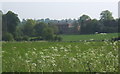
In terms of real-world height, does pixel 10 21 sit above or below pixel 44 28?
above

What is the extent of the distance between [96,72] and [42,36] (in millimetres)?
24266

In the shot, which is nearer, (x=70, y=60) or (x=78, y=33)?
(x=70, y=60)

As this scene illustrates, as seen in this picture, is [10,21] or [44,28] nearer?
[10,21]

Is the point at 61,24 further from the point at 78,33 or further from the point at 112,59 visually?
the point at 112,59

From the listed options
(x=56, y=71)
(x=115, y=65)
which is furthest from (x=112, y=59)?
(x=56, y=71)

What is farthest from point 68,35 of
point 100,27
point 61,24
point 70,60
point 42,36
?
point 70,60

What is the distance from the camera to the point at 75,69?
17.6ft

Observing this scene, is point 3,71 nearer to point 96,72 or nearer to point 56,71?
point 56,71

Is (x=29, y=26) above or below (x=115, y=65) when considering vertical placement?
above

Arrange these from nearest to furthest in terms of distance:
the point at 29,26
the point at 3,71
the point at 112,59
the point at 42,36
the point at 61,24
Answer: the point at 112,59
the point at 3,71
the point at 61,24
the point at 29,26
the point at 42,36

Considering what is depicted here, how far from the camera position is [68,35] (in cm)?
2489

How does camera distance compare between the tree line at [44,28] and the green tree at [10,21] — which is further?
the tree line at [44,28]

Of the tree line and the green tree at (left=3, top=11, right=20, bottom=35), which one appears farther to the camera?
the tree line

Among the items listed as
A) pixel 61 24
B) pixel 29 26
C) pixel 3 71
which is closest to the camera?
pixel 3 71
